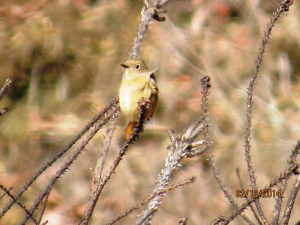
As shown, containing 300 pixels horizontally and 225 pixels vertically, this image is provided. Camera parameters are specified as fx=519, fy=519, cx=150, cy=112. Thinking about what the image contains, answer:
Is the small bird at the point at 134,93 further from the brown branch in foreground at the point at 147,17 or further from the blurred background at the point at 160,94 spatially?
the blurred background at the point at 160,94

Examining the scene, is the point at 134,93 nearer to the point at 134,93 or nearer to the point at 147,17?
the point at 134,93

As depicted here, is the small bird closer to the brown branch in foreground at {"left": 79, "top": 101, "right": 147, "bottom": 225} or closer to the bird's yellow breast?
the bird's yellow breast

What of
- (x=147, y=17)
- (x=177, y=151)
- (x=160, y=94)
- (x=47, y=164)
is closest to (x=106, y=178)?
(x=47, y=164)

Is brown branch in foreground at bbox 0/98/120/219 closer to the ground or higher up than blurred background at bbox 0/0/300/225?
closer to the ground

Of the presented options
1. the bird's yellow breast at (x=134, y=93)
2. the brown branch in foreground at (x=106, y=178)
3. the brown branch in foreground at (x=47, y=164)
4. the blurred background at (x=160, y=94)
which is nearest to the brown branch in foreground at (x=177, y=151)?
the brown branch in foreground at (x=106, y=178)

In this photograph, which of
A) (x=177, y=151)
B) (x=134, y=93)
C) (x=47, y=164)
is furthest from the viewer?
(x=134, y=93)

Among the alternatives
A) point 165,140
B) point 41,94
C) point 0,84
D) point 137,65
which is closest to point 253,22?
point 165,140

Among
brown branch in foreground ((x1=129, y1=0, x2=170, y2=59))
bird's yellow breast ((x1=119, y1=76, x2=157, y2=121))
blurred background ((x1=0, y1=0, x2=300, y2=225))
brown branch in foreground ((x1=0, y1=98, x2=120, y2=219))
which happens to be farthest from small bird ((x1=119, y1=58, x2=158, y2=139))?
blurred background ((x1=0, y1=0, x2=300, y2=225))

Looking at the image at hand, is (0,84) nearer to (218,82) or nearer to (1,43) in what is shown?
(1,43)
